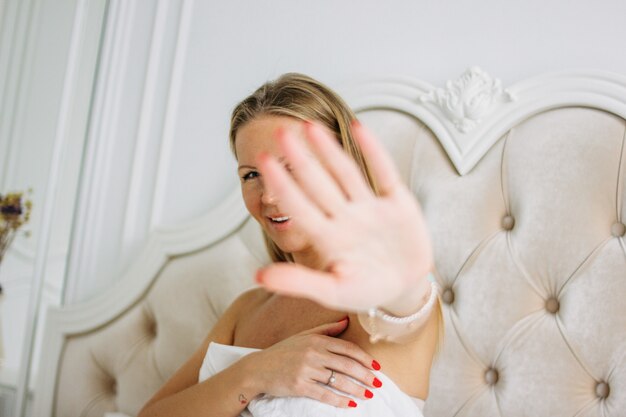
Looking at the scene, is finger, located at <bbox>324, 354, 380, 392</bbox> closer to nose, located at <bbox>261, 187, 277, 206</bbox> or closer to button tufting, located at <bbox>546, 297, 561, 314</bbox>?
nose, located at <bbox>261, 187, 277, 206</bbox>

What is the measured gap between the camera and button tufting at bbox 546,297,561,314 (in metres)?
1.18

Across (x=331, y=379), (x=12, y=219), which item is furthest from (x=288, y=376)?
(x=12, y=219)

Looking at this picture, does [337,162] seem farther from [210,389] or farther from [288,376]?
[210,389]

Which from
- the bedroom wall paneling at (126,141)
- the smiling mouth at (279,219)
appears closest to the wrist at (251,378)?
the smiling mouth at (279,219)

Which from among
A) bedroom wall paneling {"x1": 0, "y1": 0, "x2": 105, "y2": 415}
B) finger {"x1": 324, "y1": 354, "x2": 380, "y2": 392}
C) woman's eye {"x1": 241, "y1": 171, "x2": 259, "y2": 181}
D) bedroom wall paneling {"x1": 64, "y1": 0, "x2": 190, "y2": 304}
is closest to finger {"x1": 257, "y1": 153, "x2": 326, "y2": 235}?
finger {"x1": 324, "y1": 354, "x2": 380, "y2": 392}

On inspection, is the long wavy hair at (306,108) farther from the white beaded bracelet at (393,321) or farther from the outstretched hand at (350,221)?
the outstretched hand at (350,221)

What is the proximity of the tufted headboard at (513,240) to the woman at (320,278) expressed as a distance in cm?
29

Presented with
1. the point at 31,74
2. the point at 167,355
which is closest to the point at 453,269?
the point at 167,355

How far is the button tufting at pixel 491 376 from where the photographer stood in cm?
122

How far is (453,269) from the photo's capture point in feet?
4.17

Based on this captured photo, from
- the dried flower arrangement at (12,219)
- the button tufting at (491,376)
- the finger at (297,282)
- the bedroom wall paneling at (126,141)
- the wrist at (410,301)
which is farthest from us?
the dried flower arrangement at (12,219)

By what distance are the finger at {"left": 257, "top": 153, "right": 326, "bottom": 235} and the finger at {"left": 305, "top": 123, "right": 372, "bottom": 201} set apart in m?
0.03

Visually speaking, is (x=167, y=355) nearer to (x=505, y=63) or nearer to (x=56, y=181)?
(x=56, y=181)

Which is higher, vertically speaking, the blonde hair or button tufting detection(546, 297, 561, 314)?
the blonde hair
